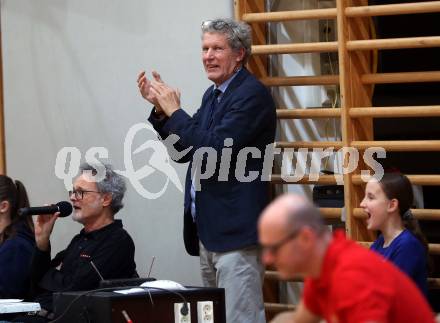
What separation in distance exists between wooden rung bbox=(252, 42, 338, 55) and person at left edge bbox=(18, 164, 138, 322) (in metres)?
0.98

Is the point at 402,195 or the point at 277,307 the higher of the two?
the point at 402,195

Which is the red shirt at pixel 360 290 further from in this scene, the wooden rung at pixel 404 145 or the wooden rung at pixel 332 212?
the wooden rung at pixel 332 212

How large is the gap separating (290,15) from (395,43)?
576 mm

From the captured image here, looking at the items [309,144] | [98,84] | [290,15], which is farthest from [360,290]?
[98,84]

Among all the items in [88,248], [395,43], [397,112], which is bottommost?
[88,248]

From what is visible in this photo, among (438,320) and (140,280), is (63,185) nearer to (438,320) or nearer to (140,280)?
(140,280)

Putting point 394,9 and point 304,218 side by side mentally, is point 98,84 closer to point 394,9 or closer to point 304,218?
point 394,9

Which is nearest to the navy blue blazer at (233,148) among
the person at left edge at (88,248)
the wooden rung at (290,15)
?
the person at left edge at (88,248)

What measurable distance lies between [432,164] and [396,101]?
17.6 inches

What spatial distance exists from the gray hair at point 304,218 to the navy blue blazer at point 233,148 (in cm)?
198

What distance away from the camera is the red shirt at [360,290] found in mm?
2307

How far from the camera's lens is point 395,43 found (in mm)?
4664

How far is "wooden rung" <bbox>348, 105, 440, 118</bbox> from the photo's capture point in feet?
15.1

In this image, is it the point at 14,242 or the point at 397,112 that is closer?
the point at 397,112
